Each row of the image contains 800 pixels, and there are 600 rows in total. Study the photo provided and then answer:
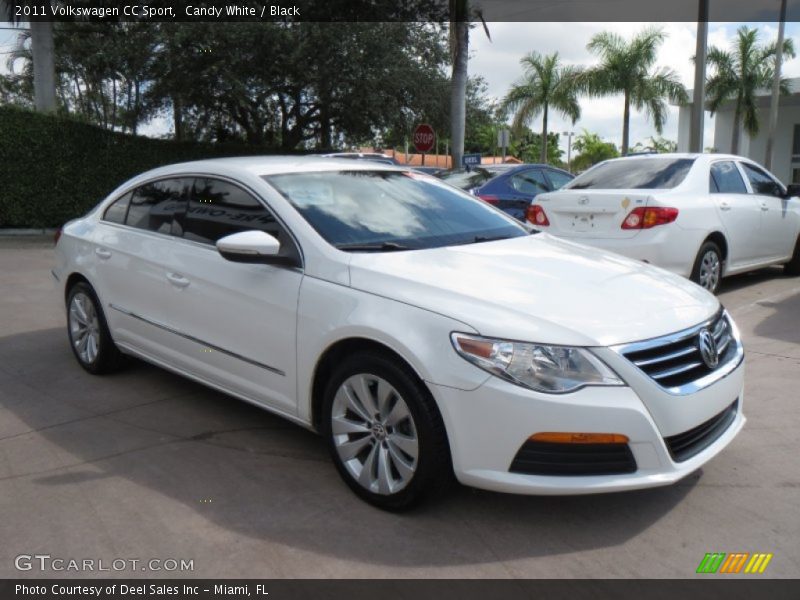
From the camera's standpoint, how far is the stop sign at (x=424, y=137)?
620 inches

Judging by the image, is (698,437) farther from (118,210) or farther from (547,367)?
(118,210)

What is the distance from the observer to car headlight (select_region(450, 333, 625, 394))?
2.93 metres

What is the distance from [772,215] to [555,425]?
680 centimetres

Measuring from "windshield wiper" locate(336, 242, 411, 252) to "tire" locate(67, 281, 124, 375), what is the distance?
238 centimetres

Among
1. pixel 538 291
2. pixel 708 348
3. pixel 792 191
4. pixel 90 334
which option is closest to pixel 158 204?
pixel 90 334

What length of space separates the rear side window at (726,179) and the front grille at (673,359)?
488cm

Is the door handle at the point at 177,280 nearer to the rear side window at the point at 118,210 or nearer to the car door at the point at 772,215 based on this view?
the rear side window at the point at 118,210

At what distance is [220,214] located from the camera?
4.37 m

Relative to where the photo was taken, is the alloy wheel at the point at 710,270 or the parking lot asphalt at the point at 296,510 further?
the alloy wheel at the point at 710,270

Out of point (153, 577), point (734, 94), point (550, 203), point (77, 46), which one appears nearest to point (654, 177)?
point (550, 203)

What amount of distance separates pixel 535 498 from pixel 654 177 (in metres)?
4.97

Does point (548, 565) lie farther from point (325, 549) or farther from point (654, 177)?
point (654, 177)

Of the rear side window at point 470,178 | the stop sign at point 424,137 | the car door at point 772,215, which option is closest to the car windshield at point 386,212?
the car door at point 772,215

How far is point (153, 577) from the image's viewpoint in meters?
2.90
